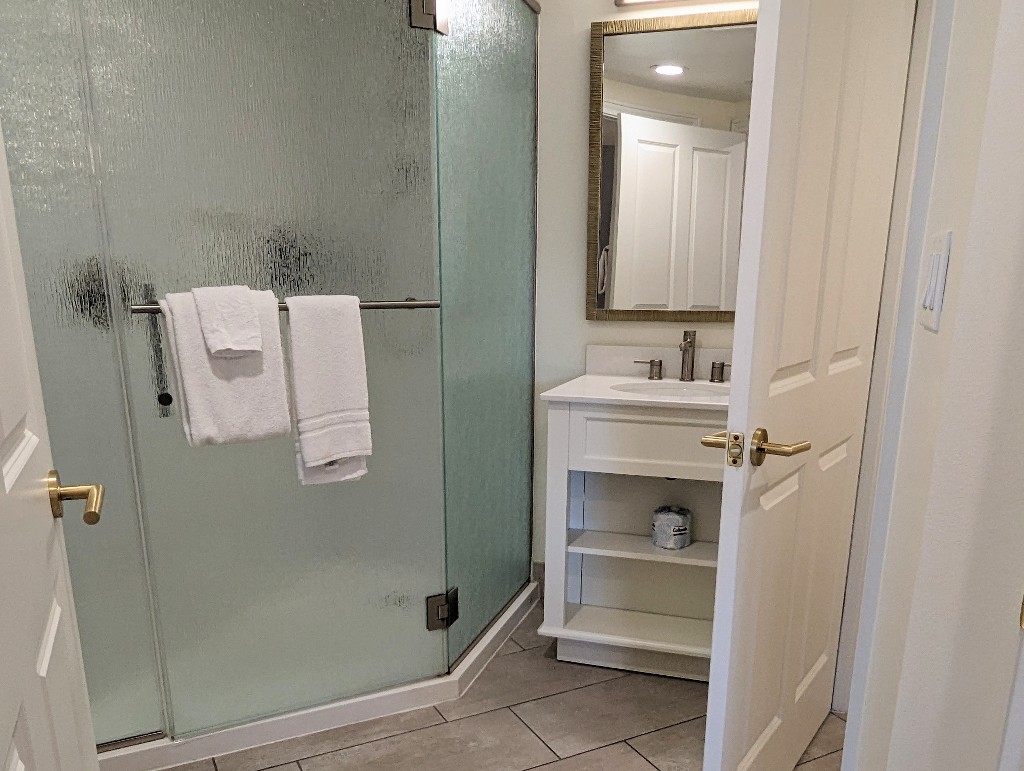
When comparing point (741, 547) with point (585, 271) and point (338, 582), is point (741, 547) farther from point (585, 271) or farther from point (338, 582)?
point (585, 271)

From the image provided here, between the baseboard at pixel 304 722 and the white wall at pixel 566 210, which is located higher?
the white wall at pixel 566 210

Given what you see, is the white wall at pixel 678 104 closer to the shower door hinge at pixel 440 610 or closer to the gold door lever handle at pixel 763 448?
the gold door lever handle at pixel 763 448

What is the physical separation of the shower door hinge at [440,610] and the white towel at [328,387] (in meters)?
0.47

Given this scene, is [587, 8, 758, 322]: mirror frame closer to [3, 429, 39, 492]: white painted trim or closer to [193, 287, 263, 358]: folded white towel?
[193, 287, 263, 358]: folded white towel

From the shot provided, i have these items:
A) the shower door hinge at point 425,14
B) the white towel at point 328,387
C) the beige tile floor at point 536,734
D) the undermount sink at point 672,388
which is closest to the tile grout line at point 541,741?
the beige tile floor at point 536,734

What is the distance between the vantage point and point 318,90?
5.42 feet

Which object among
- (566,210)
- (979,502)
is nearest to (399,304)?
(566,210)

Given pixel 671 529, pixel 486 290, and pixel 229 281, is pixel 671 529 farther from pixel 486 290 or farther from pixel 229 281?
pixel 229 281

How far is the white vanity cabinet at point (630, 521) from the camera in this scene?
1.93 meters

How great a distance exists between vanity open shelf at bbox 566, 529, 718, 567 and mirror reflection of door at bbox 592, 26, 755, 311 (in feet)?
2.51

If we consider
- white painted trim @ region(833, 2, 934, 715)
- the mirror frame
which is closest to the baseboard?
white painted trim @ region(833, 2, 934, 715)

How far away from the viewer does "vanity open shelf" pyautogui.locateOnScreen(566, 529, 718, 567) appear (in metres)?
2.04

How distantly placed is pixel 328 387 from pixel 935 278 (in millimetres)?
1254

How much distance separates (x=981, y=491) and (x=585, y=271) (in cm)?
183
